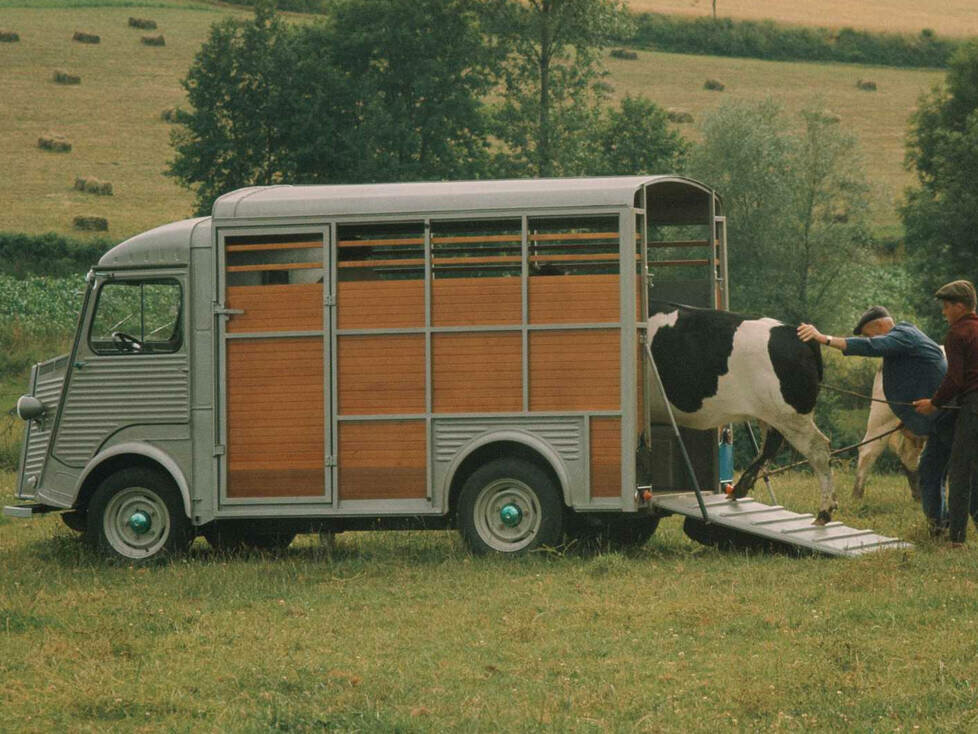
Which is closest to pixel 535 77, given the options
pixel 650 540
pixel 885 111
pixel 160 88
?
pixel 160 88

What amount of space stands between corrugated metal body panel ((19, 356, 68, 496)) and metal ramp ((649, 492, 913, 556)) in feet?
17.2

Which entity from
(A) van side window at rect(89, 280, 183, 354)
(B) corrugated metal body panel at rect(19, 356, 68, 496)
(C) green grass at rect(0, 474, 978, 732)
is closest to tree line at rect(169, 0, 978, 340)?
(B) corrugated metal body panel at rect(19, 356, 68, 496)

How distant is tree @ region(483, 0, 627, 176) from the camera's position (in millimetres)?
54625

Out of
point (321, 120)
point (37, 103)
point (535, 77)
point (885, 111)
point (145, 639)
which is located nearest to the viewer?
point (145, 639)

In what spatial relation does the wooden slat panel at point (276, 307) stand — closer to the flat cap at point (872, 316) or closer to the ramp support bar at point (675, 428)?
the ramp support bar at point (675, 428)

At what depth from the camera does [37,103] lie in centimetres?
6538

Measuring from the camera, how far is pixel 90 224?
48.9 meters

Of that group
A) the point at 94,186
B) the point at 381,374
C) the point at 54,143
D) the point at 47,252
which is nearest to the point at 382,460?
the point at 381,374

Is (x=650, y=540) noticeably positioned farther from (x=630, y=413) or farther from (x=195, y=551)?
→ (x=195, y=551)

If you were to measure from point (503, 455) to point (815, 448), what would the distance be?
264 cm

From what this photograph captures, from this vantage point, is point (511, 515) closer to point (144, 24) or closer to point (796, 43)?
point (144, 24)

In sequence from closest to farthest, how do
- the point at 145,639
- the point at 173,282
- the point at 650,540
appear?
the point at 145,639 < the point at 173,282 < the point at 650,540

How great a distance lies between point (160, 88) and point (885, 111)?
3743 centimetres

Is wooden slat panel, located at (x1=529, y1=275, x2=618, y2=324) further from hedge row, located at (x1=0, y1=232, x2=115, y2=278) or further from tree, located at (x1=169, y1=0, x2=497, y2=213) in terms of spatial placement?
tree, located at (x1=169, y1=0, x2=497, y2=213)
